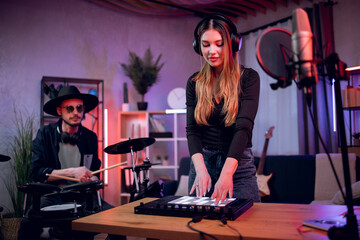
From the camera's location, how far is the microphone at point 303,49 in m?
0.78

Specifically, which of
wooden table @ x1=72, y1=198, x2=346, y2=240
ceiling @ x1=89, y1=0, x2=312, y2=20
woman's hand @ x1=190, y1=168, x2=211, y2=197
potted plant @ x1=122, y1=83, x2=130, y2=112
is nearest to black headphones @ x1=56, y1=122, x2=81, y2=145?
wooden table @ x1=72, y1=198, x2=346, y2=240

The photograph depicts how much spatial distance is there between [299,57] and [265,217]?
534 millimetres

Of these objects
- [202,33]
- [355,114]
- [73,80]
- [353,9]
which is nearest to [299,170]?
[355,114]

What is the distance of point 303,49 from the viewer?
787 mm

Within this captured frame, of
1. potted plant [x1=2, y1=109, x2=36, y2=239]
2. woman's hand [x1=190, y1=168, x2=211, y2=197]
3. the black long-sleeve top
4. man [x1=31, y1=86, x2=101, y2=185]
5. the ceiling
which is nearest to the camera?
woman's hand [x1=190, y1=168, x2=211, y2=197]

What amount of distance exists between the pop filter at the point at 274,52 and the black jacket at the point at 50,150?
2.09 meters

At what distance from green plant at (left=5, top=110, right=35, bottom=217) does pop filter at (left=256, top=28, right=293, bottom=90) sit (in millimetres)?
3727

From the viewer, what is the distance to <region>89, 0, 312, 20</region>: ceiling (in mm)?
4844

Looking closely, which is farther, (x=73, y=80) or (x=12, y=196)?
(x=73, y=80)

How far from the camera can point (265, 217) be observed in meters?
1.05

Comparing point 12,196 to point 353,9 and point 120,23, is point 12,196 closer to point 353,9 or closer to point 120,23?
point 120,23

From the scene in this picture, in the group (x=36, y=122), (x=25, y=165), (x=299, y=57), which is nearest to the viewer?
(x=299, y=57)

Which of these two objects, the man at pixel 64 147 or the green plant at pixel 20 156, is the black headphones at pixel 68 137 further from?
the green plant at pixel 20 156

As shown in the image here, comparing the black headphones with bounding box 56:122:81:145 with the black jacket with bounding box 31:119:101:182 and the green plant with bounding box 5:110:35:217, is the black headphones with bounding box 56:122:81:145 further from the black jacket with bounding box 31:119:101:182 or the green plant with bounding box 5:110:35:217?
the green plant with bounding box 5:110:35:217
